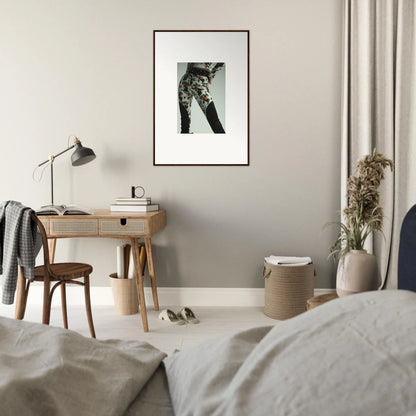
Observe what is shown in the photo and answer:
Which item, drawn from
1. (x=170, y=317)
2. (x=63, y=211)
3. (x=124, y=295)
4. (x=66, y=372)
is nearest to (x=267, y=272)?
(x=170, y=317)

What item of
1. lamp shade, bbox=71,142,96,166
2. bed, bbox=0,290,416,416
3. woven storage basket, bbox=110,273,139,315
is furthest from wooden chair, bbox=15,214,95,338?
bed, bbox=0,290,416,416

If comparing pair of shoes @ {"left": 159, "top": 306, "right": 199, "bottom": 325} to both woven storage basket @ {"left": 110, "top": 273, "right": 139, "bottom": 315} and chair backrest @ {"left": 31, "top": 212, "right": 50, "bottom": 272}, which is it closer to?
woven storage basket @ {"left": 110, "top": 273, "right": 139, "bottom": 315}

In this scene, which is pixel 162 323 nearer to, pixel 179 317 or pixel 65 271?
pixel 179 317

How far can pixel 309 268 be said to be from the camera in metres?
3.01

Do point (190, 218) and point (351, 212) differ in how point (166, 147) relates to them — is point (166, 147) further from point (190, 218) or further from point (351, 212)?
point (351, 212)

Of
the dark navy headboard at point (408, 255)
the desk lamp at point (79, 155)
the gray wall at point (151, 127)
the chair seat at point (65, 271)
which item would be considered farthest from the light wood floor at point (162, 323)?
the dark navy headboard at point (408, 255)

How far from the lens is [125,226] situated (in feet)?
8.92

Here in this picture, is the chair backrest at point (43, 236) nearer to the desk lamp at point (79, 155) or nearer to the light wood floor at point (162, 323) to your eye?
the light wood floor at point (162, 323)

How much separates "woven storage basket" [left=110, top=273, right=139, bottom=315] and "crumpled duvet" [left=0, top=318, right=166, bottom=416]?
203 cm

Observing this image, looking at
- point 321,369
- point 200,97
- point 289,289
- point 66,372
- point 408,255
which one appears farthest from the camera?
point 200,97

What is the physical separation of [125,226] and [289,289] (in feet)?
3.87

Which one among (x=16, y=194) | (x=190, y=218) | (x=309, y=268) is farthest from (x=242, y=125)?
(x=16, y=194)

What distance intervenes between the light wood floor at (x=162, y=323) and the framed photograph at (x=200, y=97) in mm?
1134

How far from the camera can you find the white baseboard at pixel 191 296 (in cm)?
336
